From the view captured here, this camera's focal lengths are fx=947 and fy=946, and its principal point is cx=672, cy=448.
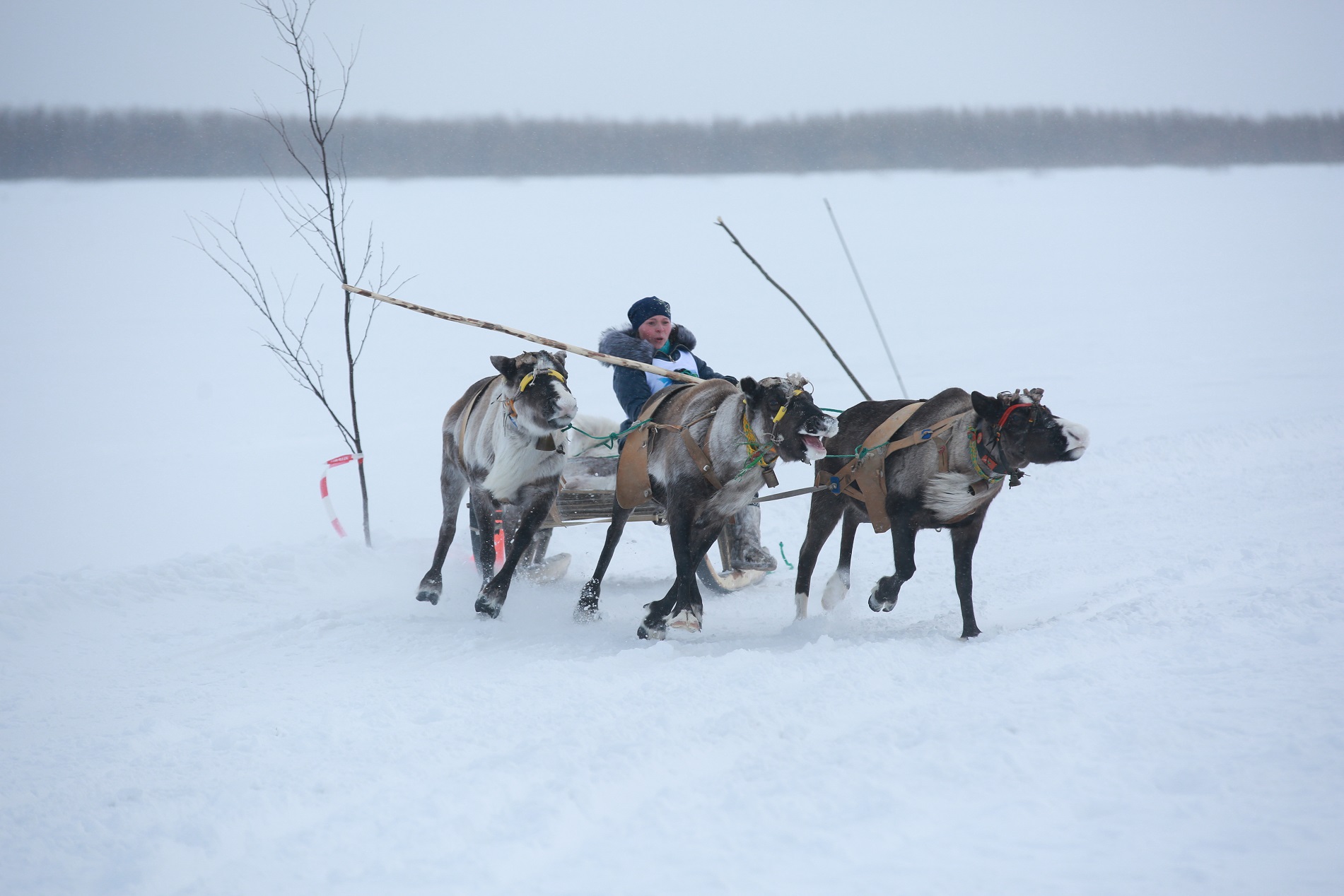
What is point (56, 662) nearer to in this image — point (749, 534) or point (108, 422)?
point (749, 534)

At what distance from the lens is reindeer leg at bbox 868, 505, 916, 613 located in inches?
199

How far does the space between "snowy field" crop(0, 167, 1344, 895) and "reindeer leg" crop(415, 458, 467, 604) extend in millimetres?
161

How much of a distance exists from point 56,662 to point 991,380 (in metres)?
12.7

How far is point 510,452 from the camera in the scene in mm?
5477

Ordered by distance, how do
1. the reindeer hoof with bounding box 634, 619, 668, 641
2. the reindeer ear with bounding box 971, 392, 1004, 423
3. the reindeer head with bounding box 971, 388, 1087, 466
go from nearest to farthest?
the reindeer head with bounding box 971, 388, 1087, 466, the reindeer ear with bounding box 971, 392, 1004, 423, the reindeer hoof with bounding box 634, 619, 668, 641

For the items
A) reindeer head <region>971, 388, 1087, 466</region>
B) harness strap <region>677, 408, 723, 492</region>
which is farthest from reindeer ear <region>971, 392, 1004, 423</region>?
harness strap <region>677, 408, 723, 492</region>

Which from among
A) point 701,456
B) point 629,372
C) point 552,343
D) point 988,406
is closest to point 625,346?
point 629,372

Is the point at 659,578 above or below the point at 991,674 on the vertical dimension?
below

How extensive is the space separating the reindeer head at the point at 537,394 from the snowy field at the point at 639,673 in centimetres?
120

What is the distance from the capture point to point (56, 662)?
4.98 m

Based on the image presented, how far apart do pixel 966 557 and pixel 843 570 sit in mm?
885

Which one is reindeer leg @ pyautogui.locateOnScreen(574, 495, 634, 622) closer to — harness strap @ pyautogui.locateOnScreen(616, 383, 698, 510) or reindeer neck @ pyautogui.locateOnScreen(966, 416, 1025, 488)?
harness strap @ pyautogui.locateOnScreen(616, 383, 698, 510)

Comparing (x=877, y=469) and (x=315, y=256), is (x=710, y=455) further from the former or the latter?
(x=315, y=256)

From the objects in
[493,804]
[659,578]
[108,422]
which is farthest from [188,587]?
[108,422]
